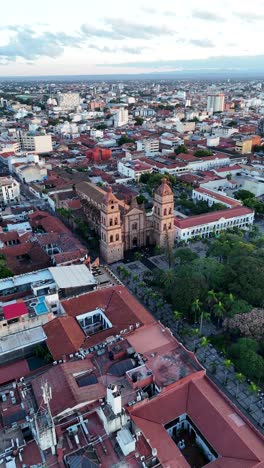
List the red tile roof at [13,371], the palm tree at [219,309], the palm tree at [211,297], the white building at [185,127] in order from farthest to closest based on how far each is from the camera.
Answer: the white building at [185,127]
the palm tree at [211,297]
the palm tree at [219,309]
the red tile roof at [13,371]

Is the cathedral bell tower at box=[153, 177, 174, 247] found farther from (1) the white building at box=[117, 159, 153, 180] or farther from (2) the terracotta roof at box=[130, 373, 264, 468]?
(1) the white building at box=[117, 159, 153, 180]

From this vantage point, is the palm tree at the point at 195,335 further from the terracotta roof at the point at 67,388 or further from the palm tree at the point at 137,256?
the palm tree at the point at 137,256

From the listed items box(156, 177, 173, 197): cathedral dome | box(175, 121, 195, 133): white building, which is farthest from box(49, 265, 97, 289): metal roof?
box(175, 121, 195, 133): white building

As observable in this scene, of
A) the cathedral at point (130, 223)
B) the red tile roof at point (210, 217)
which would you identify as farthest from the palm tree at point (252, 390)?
the red tile roof at point (210, 217)

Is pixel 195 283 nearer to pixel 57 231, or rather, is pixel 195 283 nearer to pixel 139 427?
pixel 139 427

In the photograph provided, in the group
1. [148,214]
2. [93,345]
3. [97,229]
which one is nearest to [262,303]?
[93,345]

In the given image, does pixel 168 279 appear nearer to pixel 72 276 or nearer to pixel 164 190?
pixel 72 276
